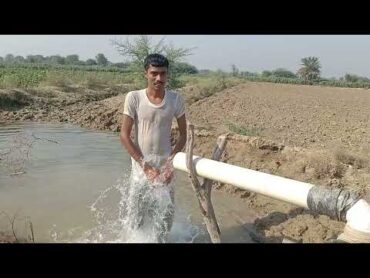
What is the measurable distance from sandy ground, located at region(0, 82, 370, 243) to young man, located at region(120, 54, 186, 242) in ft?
6.82

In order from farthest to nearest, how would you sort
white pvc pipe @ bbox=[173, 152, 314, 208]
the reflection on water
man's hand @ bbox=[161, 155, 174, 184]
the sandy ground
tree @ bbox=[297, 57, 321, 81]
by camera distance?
tree @ bbox=[297, 57, 321, 81], the sandy ground, the reflection on water, man's hand @ bbox=[161, 155, 174, 184], white pvc pipe @ bbox=[173, 152, 314, 208]

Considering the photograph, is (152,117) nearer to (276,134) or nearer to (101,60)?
(276,134)

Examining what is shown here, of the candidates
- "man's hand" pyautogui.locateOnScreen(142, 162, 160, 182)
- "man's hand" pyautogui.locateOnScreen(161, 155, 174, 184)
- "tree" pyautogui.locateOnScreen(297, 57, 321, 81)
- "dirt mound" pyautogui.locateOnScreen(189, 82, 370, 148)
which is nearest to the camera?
"man's hand" pyautogui.locateOnScreen(142, 162, 160, 182)

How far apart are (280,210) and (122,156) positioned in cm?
538

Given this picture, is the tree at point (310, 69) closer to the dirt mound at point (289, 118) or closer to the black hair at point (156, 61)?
the dirt mound at point (289, 118)

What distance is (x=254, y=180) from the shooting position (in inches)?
143

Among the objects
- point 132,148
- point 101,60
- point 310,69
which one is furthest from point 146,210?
point 101,60

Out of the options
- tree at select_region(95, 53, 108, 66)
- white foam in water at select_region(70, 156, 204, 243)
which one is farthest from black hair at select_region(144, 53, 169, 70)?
tree at select_region(95, 53, 108, 66)

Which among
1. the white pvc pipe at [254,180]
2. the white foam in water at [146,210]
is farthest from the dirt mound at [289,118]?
the white foam in water at [146,210]

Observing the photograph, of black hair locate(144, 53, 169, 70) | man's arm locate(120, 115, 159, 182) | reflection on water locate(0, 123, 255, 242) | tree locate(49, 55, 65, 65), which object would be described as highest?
tree locate(49, 55, 65, 65)

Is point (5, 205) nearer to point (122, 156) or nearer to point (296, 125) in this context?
point (122, 156)

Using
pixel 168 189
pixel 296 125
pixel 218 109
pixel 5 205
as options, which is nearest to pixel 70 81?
pixel 218 109

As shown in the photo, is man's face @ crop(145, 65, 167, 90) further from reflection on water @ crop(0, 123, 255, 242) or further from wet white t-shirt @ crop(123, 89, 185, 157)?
reflection on water @ crop(0, 123, 255, 242)

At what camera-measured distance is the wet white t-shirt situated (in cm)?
381
